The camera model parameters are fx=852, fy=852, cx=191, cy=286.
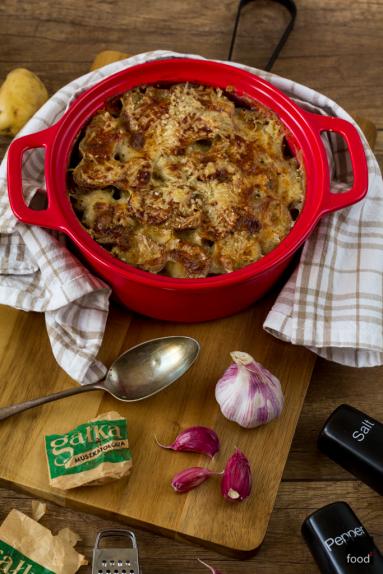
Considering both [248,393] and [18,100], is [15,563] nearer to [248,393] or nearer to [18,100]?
[248,393]

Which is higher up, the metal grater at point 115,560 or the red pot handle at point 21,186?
the red pot handle at point 21,186

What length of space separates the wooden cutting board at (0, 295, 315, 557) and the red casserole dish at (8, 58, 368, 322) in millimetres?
83

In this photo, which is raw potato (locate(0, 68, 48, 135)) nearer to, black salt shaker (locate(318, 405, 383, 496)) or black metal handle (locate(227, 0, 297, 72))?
black metal handle (locate(227, 0, 297, 72))

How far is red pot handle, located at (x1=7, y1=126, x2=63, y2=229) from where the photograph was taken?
5.84 ft

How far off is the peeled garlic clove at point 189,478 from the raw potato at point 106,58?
1113 mm

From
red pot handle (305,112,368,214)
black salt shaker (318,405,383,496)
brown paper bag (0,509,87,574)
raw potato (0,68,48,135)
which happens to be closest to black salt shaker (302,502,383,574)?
black salt shaker (318,405,383,496)

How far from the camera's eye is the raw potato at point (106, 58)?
2.27 metres

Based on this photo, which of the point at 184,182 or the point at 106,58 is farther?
the point at 106,58

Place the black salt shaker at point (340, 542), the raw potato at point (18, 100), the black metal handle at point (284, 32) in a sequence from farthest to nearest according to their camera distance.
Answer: the black metal handle at point (284, 32) < the raw potato at point (18, 100) < the black salt shaker at point (340, 542)

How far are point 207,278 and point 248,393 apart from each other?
0.26m

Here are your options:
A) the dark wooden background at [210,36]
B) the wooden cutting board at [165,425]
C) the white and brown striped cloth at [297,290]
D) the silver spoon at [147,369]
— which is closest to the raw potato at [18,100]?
the dark wooden background at [210,36]

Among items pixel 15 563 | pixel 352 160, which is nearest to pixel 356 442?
pixel 352 160

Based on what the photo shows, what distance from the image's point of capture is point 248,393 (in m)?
1.79

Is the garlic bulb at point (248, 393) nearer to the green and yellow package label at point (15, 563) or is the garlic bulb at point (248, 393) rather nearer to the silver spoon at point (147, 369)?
the silver spoon at point (147, 369)
